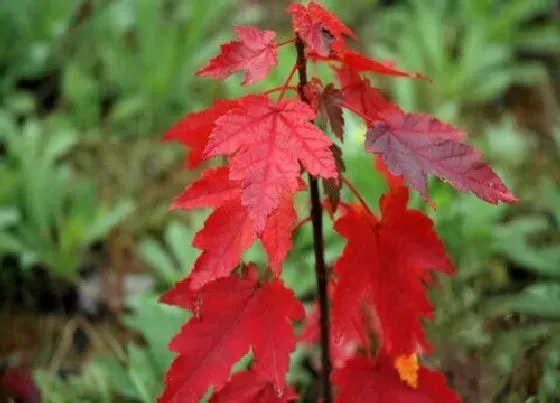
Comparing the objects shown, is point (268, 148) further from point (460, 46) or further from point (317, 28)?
point (460, 46)

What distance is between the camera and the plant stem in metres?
0.83

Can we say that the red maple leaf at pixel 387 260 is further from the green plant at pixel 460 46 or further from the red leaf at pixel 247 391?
the green plant at pixel 460 46

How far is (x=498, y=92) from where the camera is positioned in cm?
237

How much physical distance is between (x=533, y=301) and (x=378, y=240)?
Result: 2.18 ft

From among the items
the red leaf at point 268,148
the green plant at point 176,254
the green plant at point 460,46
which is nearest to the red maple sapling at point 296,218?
the red leaf at point 268,148

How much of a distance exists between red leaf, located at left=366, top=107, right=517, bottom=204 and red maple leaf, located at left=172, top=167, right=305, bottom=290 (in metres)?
0.09

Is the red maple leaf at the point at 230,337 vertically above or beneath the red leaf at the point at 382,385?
above

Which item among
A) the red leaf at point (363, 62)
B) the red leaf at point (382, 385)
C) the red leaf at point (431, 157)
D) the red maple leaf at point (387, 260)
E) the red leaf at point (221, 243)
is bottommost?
the red leaf at point (382, 385)

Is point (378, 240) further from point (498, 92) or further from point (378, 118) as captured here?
point (498, 92)

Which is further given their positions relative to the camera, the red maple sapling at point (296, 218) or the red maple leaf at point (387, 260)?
the red maple leaf at point (387, 260)

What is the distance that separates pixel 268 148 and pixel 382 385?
366 mm

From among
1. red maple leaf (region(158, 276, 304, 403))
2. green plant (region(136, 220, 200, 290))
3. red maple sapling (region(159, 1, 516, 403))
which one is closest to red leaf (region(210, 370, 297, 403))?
red maple sapling (region(159, 1, 516, 403))

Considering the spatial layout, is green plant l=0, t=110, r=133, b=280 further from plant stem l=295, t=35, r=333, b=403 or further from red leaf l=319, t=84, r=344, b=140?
red leaf l=319, t=84, r=344, b=140

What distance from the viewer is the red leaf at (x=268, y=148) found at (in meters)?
0.71
